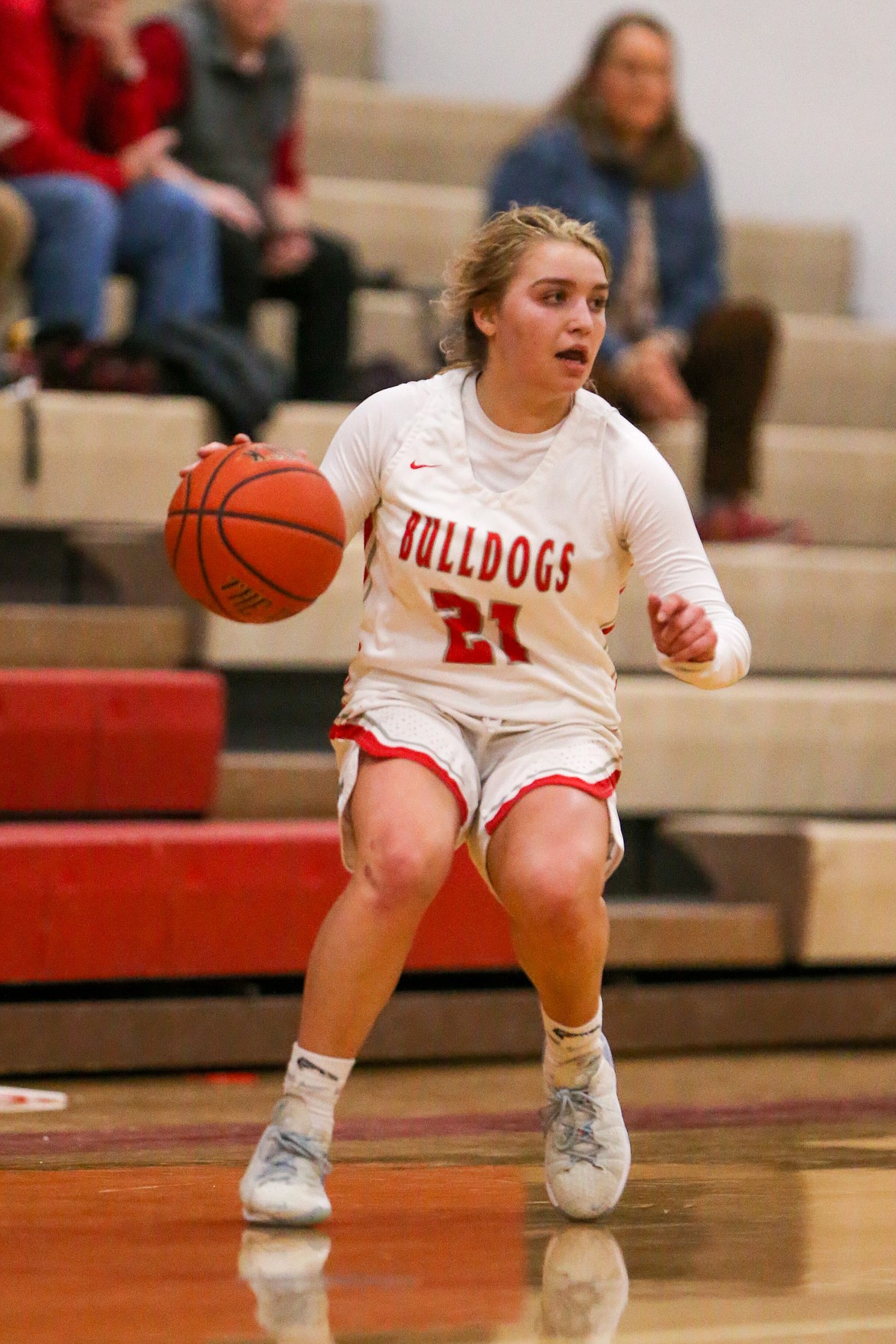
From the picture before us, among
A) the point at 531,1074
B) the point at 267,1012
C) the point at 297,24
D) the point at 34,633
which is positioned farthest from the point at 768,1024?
the point at 297,24

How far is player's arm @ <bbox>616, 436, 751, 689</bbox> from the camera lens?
7.37 feet

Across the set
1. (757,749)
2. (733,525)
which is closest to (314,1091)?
(757,749)

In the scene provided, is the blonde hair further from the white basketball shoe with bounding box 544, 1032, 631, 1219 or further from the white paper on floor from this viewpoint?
the white paper on floor

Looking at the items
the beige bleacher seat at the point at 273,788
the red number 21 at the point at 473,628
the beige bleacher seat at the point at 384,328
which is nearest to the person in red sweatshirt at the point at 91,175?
the beige bleacher seat at the point at 384,328

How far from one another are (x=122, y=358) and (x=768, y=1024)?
1.93m

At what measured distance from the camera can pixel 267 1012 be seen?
3287mm

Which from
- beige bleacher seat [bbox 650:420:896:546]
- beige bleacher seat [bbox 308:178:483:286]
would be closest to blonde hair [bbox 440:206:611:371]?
beige bleacher seat [bbox 650:420:896:546]

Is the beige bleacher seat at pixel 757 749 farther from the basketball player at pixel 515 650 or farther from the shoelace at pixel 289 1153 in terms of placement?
the shoelace at pixel 289 1153

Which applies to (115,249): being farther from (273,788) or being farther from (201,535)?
(201,535)

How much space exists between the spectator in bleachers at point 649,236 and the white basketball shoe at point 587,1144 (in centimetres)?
219

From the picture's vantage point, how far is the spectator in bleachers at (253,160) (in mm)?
4465

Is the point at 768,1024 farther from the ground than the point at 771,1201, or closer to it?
closer to it

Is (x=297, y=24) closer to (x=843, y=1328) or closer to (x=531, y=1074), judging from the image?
(x=531, y=1074)

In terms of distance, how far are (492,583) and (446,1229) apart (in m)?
0.75
